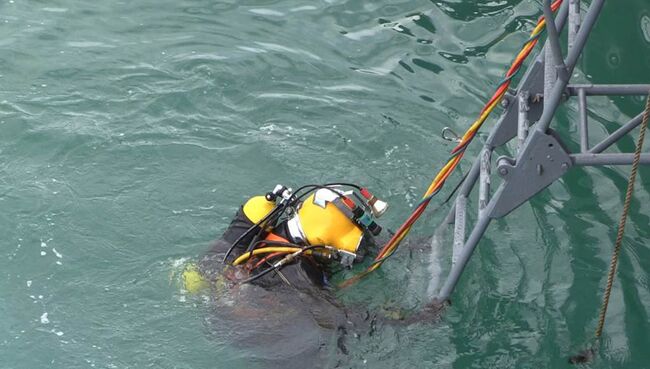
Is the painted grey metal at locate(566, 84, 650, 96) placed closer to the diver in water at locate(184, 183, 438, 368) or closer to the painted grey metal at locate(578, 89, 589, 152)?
the painted grey metal at locate(578, 89, 589, 152)

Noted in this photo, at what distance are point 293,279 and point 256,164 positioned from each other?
192 cm

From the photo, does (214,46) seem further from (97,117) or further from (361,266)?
(361,266)

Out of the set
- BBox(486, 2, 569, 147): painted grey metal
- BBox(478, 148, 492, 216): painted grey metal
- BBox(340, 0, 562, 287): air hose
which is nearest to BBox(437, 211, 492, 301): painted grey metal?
BBox(478, 148, 492, 216): painted grey metal

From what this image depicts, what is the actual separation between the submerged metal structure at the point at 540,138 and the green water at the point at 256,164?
2.59 feet

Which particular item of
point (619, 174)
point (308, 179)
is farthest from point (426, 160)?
point (619, 174)

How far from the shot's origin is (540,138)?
14.7 feet

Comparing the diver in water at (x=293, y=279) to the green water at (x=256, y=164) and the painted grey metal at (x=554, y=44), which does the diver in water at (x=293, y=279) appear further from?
the painted grey metal at (x=554, y=44)

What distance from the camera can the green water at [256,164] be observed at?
544cm

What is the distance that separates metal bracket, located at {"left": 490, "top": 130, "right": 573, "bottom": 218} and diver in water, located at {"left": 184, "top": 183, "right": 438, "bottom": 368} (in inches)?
32.2

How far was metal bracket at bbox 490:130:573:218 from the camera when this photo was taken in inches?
177

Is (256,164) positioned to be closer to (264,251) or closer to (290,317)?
(264,251)

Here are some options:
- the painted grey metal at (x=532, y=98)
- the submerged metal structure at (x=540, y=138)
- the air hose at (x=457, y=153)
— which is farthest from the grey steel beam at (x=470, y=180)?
the air hose at (x=457, y=153)

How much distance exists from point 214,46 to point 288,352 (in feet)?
13.2

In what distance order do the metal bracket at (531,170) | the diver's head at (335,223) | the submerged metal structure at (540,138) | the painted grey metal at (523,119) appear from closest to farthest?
the submerged metal structure at (540,138) < the metal bracket at (531,170) < the painted grey metal at (523,119) < the diver's head at (335,223)
